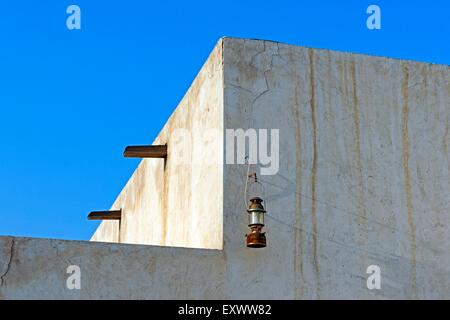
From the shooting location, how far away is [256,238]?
6.80 metres

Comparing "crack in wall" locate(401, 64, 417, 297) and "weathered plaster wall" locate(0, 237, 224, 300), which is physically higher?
"crack in wall" locate(401, 64, 417, 297)

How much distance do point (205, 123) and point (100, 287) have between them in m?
2.06

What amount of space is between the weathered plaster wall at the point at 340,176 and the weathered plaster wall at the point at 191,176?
208mm

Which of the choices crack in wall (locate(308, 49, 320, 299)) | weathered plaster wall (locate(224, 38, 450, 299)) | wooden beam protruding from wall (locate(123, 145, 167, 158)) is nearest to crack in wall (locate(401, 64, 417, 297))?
weathered plaster wall (locate(224, 38, 450, 299))

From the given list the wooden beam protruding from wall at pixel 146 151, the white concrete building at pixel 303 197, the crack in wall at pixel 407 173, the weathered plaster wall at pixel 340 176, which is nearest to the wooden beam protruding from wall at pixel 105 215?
the wooden beam protruding from wall at pixel 146 151

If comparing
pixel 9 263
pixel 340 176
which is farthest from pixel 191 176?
pixel 9 263

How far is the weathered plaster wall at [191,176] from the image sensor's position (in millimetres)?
7465

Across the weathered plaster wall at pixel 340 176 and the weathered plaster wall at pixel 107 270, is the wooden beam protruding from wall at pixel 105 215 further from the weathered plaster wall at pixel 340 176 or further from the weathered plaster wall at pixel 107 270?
the weathered plaster wall at pixel 107 270

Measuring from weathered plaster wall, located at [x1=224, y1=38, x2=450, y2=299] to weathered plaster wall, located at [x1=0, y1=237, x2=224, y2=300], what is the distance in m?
0.28

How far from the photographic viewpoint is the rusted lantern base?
6.80 meters

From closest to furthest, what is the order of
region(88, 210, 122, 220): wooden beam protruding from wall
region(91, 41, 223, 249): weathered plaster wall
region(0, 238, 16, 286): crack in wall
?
region(0, 238, 16, 286): crack in wall < region(91, 41, 223, 249): weathered plaster wall < region(88, 210, 122, 220): wooden beam protruding from wall

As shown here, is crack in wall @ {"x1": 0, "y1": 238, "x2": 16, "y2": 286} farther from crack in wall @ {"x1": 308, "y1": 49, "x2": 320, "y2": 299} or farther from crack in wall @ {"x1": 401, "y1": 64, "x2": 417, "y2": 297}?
crack in wall @ {"x1": 401, "y1": 64, "x2": 417, "y2": 297}

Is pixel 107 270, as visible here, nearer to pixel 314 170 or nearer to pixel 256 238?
pixel 256 238
